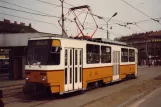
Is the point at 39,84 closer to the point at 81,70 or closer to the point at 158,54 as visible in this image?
the point at 81,70

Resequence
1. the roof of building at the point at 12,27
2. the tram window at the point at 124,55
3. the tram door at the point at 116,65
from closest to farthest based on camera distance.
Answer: the tram door at the point at 116,65, the tram window at the point at 124,55, the roof of building at the point at 12,27

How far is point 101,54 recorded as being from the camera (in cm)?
1756

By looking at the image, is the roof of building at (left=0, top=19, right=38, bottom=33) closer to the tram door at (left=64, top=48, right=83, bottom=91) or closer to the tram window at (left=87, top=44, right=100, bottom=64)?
the tram window at (left=87, top=44, right=100, bottom=64)

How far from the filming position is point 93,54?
16422 mm

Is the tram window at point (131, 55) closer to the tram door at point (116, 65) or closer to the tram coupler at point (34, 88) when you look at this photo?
the tram door at point (116, 65)

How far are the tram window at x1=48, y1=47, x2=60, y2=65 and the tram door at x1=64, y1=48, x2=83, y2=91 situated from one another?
529 mm

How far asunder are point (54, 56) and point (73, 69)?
143cm

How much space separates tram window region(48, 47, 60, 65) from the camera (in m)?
12.9

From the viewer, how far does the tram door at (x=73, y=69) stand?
13.6m

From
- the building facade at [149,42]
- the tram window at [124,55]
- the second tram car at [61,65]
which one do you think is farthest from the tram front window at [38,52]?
the building facade at [149,42]

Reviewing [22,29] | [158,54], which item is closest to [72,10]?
[22,29]

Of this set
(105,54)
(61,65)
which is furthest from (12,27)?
(61,65)

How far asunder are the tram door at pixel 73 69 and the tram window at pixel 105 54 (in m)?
3.16

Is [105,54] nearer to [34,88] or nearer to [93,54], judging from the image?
[93,54]
